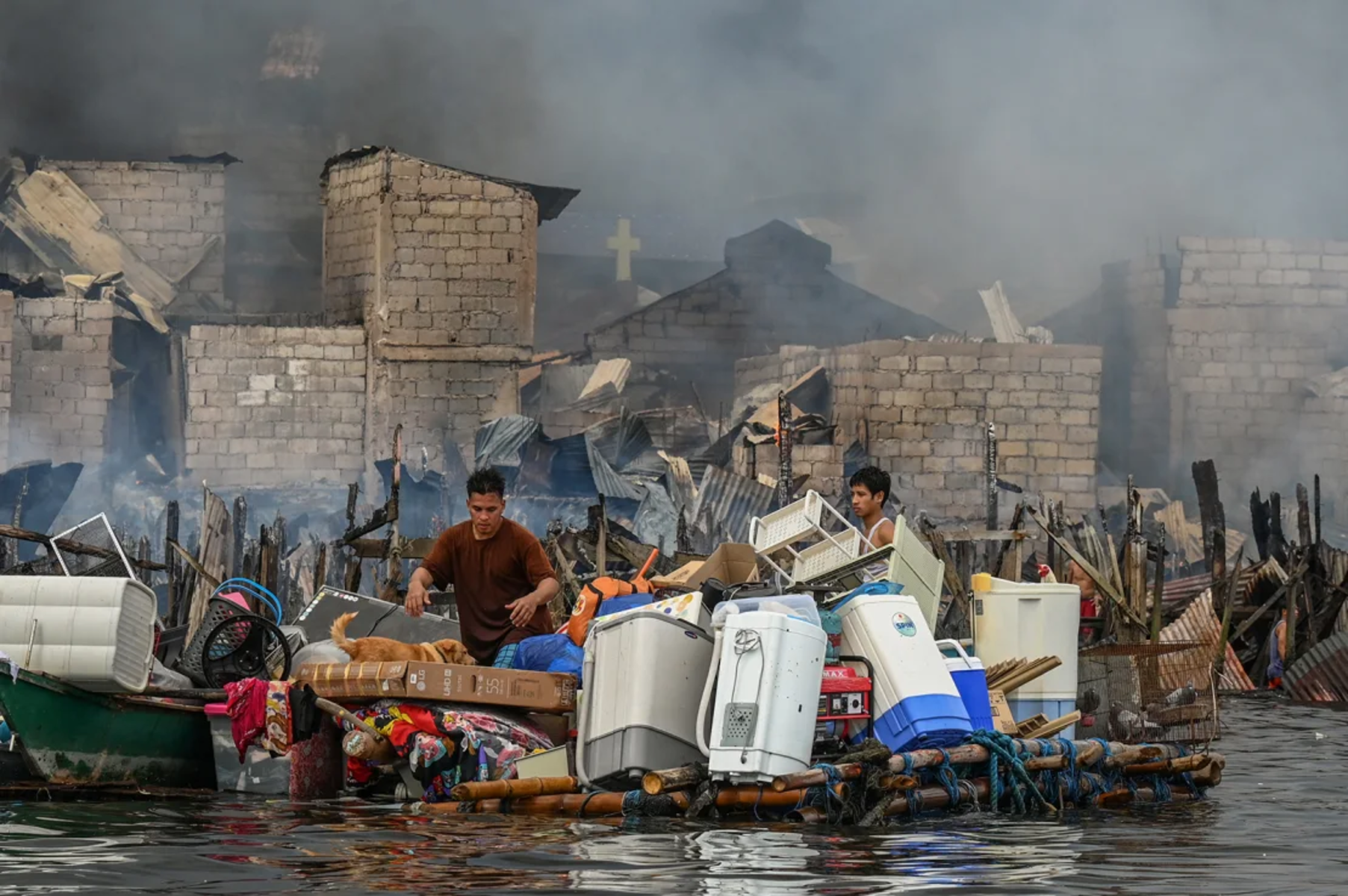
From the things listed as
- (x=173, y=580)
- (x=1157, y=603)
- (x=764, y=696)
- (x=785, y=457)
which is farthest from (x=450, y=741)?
(x=785, y=457)

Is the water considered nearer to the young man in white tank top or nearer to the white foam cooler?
the white foam cooler

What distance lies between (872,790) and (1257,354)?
2591 cm

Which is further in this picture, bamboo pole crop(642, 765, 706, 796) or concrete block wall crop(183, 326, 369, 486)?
concrete block wall crop(183, 326, 369, 486)

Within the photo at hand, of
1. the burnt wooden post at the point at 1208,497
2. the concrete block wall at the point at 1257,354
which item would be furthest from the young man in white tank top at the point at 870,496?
the concrete block wall at the point at 1257,354

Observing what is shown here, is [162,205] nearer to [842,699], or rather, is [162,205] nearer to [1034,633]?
[1034,633]

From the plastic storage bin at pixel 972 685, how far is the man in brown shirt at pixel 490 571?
195cm

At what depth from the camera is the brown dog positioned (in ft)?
35.3

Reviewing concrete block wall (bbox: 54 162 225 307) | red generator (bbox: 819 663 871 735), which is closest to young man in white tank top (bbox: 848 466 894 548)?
red generator (bbox: 819 663 871 735)

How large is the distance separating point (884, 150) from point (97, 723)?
34.0 meters

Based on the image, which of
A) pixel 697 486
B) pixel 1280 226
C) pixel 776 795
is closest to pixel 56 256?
pixel 697 486

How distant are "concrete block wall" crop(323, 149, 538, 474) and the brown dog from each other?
20694mm

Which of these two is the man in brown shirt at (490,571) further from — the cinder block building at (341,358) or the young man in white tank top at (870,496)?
the cinder block building at (341,358)

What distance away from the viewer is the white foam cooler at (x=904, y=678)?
9805 millimetres

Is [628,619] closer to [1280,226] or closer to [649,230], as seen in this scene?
[1280,226]
